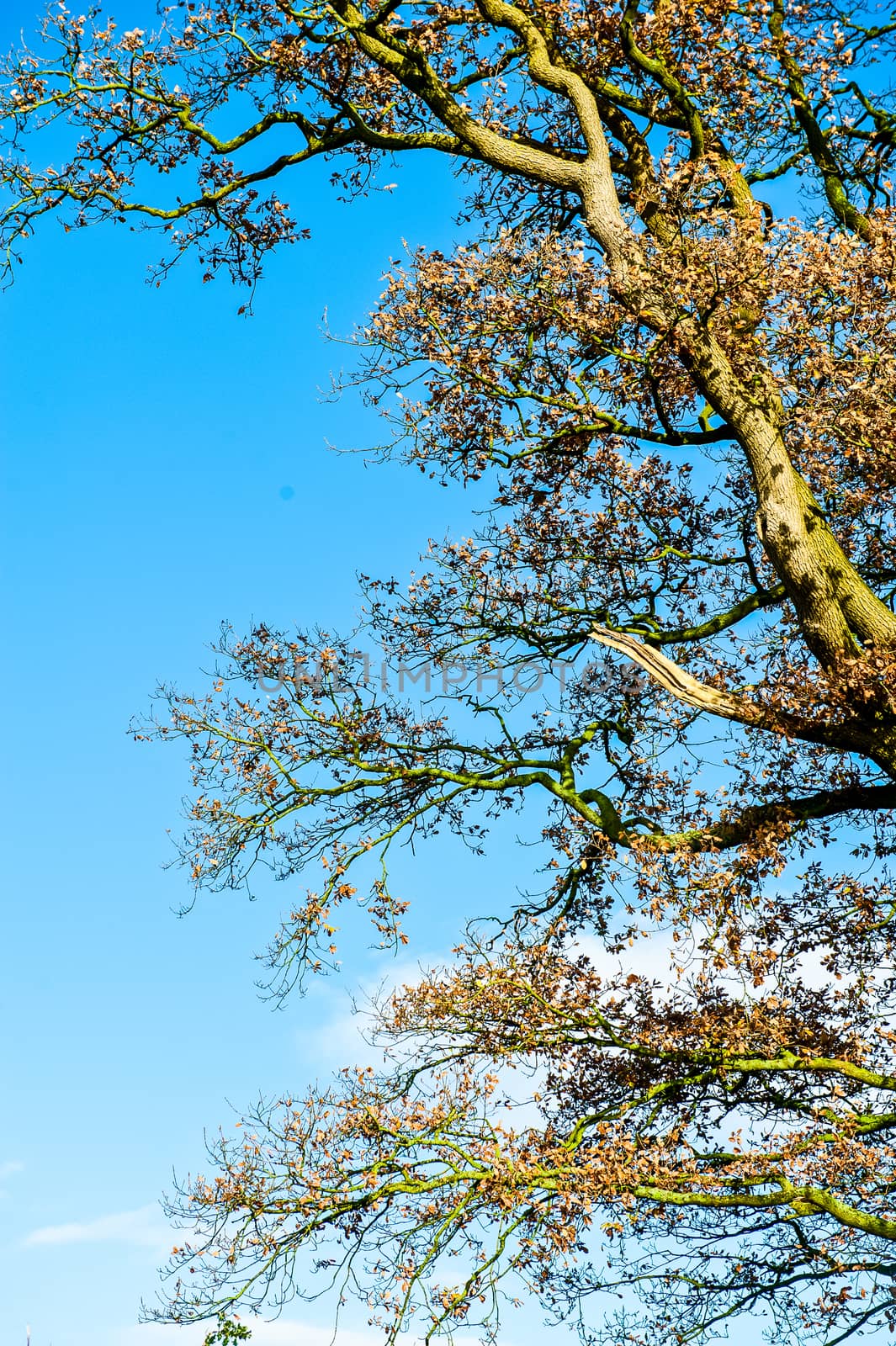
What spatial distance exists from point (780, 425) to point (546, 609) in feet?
10.3

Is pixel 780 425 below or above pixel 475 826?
above

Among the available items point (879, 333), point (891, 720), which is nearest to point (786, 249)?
point (879, 333)

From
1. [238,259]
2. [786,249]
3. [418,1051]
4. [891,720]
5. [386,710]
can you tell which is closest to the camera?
[891,720]

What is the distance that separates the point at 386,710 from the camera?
1175 cm

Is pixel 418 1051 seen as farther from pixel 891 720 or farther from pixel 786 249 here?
pixel 786 249

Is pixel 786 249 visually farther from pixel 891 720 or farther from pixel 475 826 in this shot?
pixel 475 826

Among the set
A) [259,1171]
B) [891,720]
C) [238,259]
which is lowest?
[259,1171]

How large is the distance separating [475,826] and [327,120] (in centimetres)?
779

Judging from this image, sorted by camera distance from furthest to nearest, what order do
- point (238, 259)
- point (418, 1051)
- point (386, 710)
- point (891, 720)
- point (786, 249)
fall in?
point (238, 259) → point (386, 710) → point (418, 1051) → point (786, 249) → point (891, 720)

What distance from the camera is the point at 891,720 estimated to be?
9.20 meters

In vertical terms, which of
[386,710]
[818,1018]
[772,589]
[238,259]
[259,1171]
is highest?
[238,259]

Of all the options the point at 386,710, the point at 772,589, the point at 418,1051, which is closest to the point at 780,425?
the point at 772,589

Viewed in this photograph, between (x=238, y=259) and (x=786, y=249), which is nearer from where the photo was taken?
(x=786, y=249)

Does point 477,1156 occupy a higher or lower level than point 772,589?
lower
